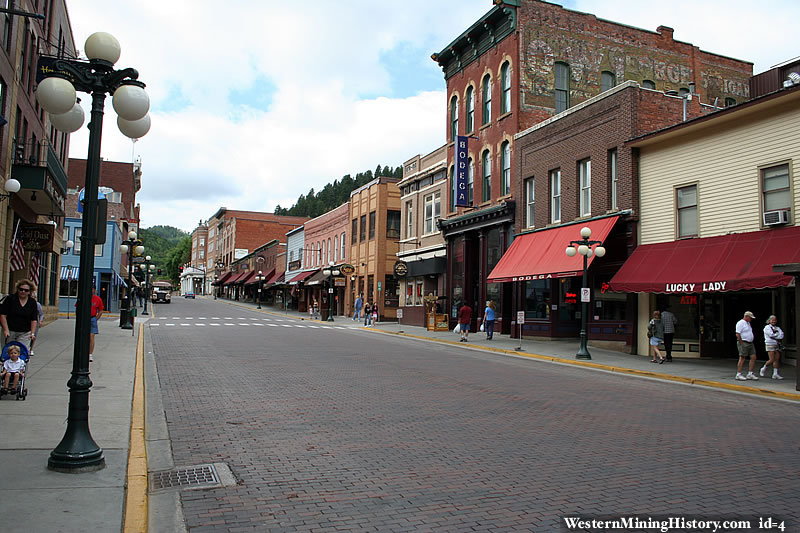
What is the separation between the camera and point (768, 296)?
18.4m

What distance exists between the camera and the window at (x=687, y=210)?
19.8 meters

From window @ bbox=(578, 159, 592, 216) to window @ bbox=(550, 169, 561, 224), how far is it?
1328mm

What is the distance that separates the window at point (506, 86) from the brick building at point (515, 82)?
0.05 metres

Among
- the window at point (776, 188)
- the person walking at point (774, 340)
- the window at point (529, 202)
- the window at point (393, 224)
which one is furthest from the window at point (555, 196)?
the window at point (393, 224)

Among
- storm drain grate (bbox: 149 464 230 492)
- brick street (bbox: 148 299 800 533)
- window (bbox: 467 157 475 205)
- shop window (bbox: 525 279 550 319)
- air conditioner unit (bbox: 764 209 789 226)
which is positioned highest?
window (bbox: 467 157 475 205)

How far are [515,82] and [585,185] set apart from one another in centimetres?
734

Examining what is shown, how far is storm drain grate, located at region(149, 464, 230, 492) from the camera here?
6020 mm

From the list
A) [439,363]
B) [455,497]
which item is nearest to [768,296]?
[439,363]

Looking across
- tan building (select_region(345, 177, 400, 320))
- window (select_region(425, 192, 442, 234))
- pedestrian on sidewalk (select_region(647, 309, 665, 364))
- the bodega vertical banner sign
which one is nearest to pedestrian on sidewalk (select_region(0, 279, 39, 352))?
pedestrian on sidewalk (select_region(647, 309, 665, 364))

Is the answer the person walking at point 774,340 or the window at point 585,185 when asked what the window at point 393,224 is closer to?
the window at point 585,185

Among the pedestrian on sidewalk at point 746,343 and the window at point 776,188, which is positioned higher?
the window at point 776,188

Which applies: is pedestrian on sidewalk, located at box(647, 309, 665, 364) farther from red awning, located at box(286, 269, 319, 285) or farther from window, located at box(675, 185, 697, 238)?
red awning, located at box(286, 269, 319, 285)

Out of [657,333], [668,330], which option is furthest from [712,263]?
[657,333]

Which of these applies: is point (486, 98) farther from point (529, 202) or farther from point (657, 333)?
point (657, 333)
